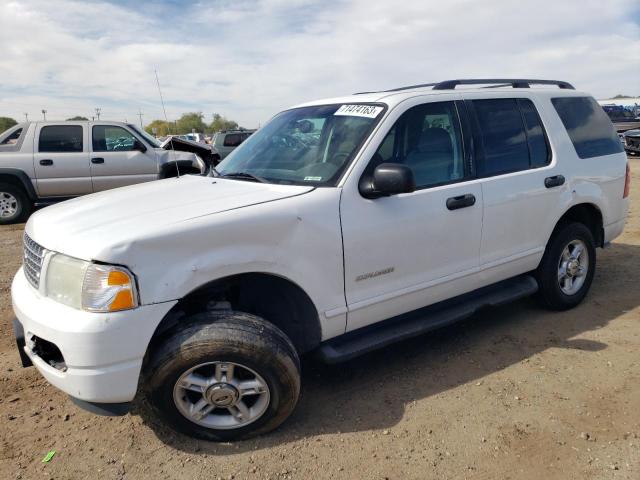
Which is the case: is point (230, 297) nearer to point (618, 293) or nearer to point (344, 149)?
point (344, 149)

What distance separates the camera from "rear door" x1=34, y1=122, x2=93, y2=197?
9.50 metres

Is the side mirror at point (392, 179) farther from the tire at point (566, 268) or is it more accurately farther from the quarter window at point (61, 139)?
the quarter window at point (61, 139)

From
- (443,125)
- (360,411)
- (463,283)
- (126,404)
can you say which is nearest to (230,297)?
(126,404)

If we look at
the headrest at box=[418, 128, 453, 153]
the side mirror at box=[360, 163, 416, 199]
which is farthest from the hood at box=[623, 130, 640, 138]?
the side mirror at box=[360, 163, 416, 199]

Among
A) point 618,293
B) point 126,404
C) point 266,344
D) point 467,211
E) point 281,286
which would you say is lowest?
point 618,293

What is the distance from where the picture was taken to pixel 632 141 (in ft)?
57.7

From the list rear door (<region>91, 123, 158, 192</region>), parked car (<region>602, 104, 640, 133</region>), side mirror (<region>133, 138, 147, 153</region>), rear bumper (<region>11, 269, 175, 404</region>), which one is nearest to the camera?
rear bumper (<region>11, 269, 175, 404</region>)

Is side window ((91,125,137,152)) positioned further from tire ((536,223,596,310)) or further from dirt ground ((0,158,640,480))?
tire ((536,223,596,310))

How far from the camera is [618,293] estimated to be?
15.7 feet

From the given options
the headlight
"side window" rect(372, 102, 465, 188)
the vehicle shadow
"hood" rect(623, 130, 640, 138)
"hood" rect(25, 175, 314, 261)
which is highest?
"side window" rect(372, 102, 465, 188)

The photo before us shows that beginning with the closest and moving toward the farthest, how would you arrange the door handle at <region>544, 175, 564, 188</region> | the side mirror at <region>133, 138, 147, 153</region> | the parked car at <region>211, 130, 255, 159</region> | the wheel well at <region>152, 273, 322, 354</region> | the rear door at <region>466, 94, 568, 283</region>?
1. the wheel well at <region>152, 273, 322, 354</region>
2. the rear door at <region>466, 94, 568, 283</region>
3. the door handle at <region>544, 175, 564, 188</region>
4. the side mirror at <region>133, 138, 147, 153</region>
5. the parked car at <region>211, 130, 255, 159</region>

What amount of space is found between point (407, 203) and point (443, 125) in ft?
2.55

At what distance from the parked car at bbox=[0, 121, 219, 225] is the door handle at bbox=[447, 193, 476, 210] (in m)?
6.65

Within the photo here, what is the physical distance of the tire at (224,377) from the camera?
2.58 meters
